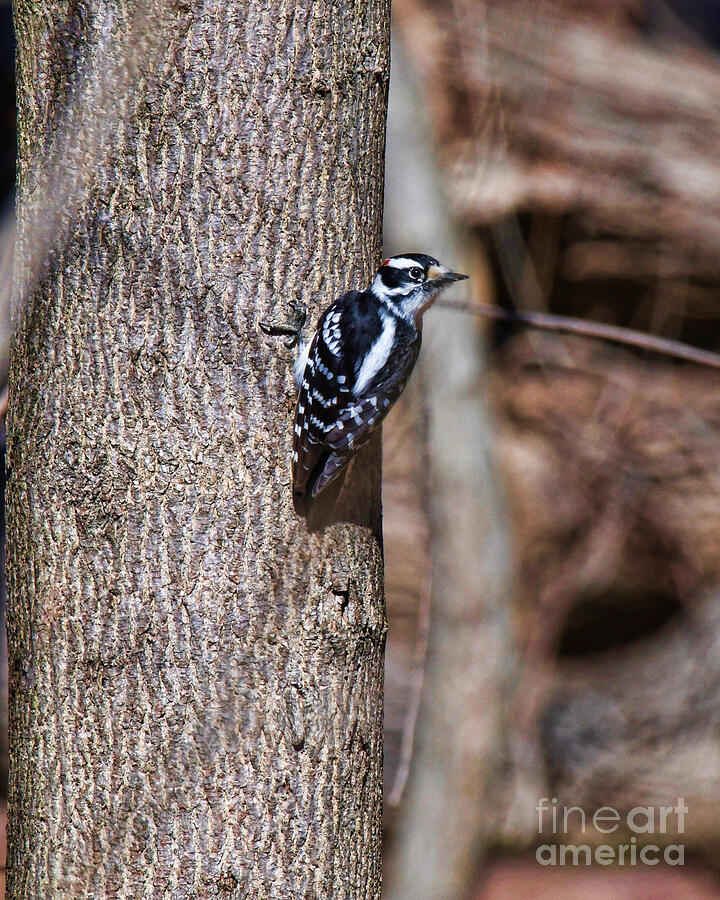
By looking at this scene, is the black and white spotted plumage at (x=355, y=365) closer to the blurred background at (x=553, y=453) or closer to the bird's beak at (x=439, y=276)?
the bird's beak at (x=439, y=276)

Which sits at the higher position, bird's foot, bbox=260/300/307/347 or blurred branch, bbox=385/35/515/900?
bird's foot, bbox=260/300/307/347

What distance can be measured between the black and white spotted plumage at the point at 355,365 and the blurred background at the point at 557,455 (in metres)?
1.92

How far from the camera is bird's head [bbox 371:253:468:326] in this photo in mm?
3344

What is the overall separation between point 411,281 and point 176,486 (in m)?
1.40

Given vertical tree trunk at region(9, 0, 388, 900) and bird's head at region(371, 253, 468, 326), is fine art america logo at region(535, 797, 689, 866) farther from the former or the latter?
vertical tree trunk at region(9, 0, 388, 900)

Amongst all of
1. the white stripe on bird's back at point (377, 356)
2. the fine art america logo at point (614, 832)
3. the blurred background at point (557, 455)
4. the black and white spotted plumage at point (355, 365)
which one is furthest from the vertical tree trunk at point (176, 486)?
the fine art america logo at point (614, 832)

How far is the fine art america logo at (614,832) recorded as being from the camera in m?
7.73

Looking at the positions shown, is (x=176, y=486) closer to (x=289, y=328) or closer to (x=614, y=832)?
(x=289, y=328)

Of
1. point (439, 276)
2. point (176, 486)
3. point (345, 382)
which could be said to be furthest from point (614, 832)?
point (176, 486)

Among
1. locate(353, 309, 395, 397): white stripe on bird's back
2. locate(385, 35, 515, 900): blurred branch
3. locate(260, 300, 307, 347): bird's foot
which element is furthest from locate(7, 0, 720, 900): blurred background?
locate(260, 300, 307, 347): bird's foot

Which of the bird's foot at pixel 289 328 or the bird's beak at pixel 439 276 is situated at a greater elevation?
the bird's beak at pixel 439 276

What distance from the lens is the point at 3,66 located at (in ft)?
24.2

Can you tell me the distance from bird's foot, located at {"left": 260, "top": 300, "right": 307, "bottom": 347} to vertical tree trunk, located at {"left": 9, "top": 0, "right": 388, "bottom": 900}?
0.10ft

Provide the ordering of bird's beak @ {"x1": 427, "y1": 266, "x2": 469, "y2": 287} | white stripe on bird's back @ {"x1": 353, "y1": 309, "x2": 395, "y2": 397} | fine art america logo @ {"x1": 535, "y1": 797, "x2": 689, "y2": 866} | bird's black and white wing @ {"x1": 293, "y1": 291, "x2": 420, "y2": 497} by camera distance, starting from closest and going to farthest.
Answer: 1. bird's black and white wing @ {"x1": 293, "y1": 291, "x2": 420, "y2": 497}
2. white stripe on bird's back @ {"x1": 353, "y1": 309, "x2": 395, "y2": 397}
3. bird's beak @ {"x1": 427, "y1": 266, "x2": 469, "y2": 287}
4. fine art america logo @ {"x1": 535, "y1": 797, "x2": 689, "y2": 866}
